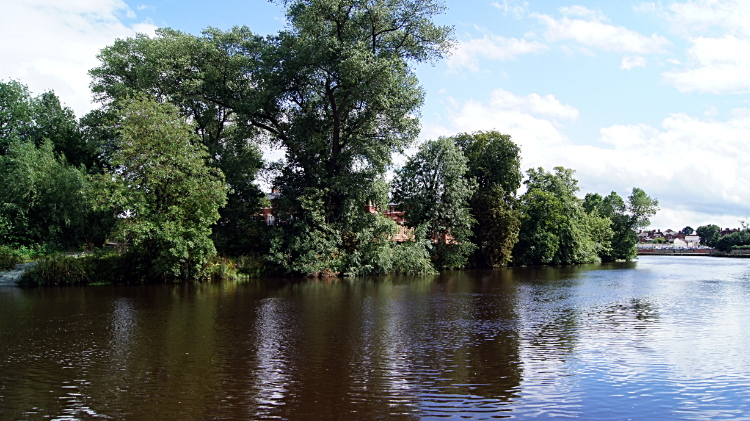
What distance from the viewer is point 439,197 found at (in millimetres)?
52406

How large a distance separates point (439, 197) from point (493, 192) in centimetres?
810

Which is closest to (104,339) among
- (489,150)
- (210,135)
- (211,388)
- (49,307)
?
(211,388)

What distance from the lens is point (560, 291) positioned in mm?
29031

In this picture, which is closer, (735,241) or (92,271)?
(92,271)

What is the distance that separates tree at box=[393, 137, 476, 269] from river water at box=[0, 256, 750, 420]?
93.4 feet

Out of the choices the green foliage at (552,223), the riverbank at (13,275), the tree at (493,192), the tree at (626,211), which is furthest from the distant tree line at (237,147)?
the tree at (626,211)

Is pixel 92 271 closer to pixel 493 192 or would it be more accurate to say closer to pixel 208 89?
pixel 208 89

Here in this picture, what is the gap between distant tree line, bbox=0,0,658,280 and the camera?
3394 centimetres

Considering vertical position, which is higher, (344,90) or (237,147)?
(344,90)

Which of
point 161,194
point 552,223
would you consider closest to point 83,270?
→ point 161,194

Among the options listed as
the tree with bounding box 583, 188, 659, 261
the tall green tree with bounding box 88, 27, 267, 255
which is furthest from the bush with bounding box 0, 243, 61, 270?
the tree with bounding box 583, 188, 659, 261

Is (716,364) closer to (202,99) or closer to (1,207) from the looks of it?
(202,99)

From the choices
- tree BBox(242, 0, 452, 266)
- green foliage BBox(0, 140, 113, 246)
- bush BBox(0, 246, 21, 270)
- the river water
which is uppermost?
tree BBox(242, 0, 452, 266)

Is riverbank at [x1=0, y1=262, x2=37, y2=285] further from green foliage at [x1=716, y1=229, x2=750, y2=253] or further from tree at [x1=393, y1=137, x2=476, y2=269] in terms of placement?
green foliage at [x1=716, y1=229, x2=750, y2=253]
